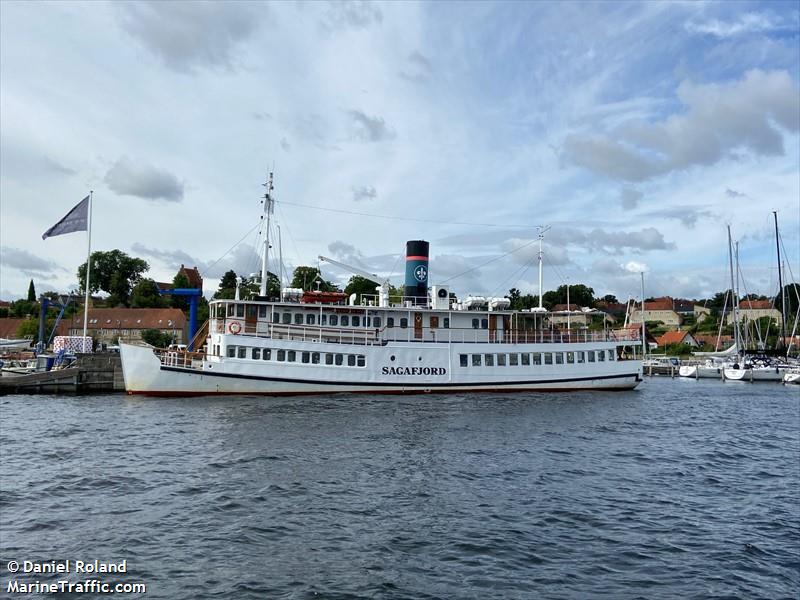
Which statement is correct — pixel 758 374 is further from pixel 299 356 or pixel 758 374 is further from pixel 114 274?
pixel 114 274

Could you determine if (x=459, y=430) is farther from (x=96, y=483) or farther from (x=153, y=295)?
(x=153, y=295)

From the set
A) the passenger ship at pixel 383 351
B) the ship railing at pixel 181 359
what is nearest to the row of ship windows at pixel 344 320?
the passenger ship at pixel 383 351

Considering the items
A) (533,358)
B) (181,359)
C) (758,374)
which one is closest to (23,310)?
(181,359)

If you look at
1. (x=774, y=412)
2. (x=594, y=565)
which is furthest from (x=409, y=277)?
(x=594, y=565)

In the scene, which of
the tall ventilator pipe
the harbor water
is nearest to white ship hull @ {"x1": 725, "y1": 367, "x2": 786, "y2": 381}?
the harbor water

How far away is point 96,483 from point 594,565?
478 inches

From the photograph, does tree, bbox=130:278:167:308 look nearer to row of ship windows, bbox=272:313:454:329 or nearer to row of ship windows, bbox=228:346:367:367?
row of ship windows, bbox=272:313:454:329

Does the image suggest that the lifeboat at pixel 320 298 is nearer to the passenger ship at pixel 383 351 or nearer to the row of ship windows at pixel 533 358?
the passenger ship at pixel 383 351

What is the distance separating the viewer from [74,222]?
123 ft

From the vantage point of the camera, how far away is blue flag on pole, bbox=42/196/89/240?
36656 millimetres

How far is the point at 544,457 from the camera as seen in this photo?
19219 mm

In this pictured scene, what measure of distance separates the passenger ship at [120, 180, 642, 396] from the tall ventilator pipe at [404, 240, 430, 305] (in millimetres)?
67

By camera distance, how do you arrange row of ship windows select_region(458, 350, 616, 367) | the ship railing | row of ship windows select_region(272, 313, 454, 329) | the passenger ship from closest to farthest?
the ship railing → the passenger ship → row of ship windows select_region(272, 313, 454, 329) → row of ship windows select_region(458, 350, 616, 367)

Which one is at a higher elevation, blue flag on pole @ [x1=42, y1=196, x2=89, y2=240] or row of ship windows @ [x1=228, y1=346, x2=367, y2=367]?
blue flag on pole @ [x1=42, y1=196, x2=89, y2=240]
